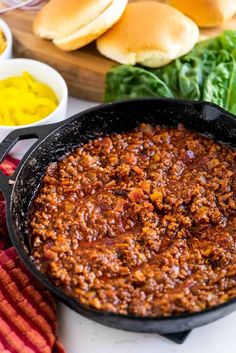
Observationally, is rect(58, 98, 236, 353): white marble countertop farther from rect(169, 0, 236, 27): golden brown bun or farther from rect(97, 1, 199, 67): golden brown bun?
rect(169, 0, 236, 27): golden brown bun

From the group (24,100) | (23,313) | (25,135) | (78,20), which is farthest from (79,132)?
(23,313)

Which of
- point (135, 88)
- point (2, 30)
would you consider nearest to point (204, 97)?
point (135, 88)

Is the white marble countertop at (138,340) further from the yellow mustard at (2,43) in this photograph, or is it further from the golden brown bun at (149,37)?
the yellow mustard at (2,43)

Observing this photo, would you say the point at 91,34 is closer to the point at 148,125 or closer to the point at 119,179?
the point at 148,125

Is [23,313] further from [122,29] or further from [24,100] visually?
[122,29]

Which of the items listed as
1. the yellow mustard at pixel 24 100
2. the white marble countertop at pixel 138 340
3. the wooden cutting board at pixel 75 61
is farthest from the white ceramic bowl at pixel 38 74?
the white marble countertop at pixel 138 340

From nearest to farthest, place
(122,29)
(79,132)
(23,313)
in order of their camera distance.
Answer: (23,313)
(79,132)
(122,29)

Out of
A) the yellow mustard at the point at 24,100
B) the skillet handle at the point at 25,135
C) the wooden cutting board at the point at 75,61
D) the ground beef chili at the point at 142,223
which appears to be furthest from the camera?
the wooden cutting board at the point at 75,61
